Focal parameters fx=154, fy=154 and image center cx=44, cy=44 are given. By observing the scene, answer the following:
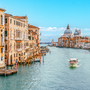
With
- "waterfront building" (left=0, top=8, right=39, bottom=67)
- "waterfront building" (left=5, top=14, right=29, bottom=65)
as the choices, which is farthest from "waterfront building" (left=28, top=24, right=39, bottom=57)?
"waterfront building" (left=0, top=8, right=39, bottom=67)

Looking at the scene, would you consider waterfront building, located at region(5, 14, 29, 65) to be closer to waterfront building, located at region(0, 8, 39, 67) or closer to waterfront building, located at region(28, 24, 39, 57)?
waterfront building, located at region(0, 8, 39, 67)

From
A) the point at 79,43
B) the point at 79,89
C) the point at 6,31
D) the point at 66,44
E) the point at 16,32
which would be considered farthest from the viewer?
the point at 66,44

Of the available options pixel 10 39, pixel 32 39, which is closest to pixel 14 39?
pixel 10 39

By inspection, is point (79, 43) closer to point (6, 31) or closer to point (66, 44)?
point (66, 44)

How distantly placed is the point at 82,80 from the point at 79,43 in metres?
140

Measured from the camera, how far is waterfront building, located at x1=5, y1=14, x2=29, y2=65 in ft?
101

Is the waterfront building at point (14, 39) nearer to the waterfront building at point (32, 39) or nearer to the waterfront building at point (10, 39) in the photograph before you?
the waterfront building at point (10, 39)

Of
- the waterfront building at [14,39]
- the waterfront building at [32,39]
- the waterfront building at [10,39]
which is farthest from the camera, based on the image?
the waterfront building at [32,39]

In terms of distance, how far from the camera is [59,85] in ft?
67.7

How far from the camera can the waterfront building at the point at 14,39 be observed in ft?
101

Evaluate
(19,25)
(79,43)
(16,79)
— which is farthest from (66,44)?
(16,79)

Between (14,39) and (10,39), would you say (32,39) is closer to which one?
(14,39)

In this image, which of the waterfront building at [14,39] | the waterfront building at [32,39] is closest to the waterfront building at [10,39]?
the waterfront building at [14,39]

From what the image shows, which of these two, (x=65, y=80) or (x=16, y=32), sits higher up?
(x=16, y=32)
